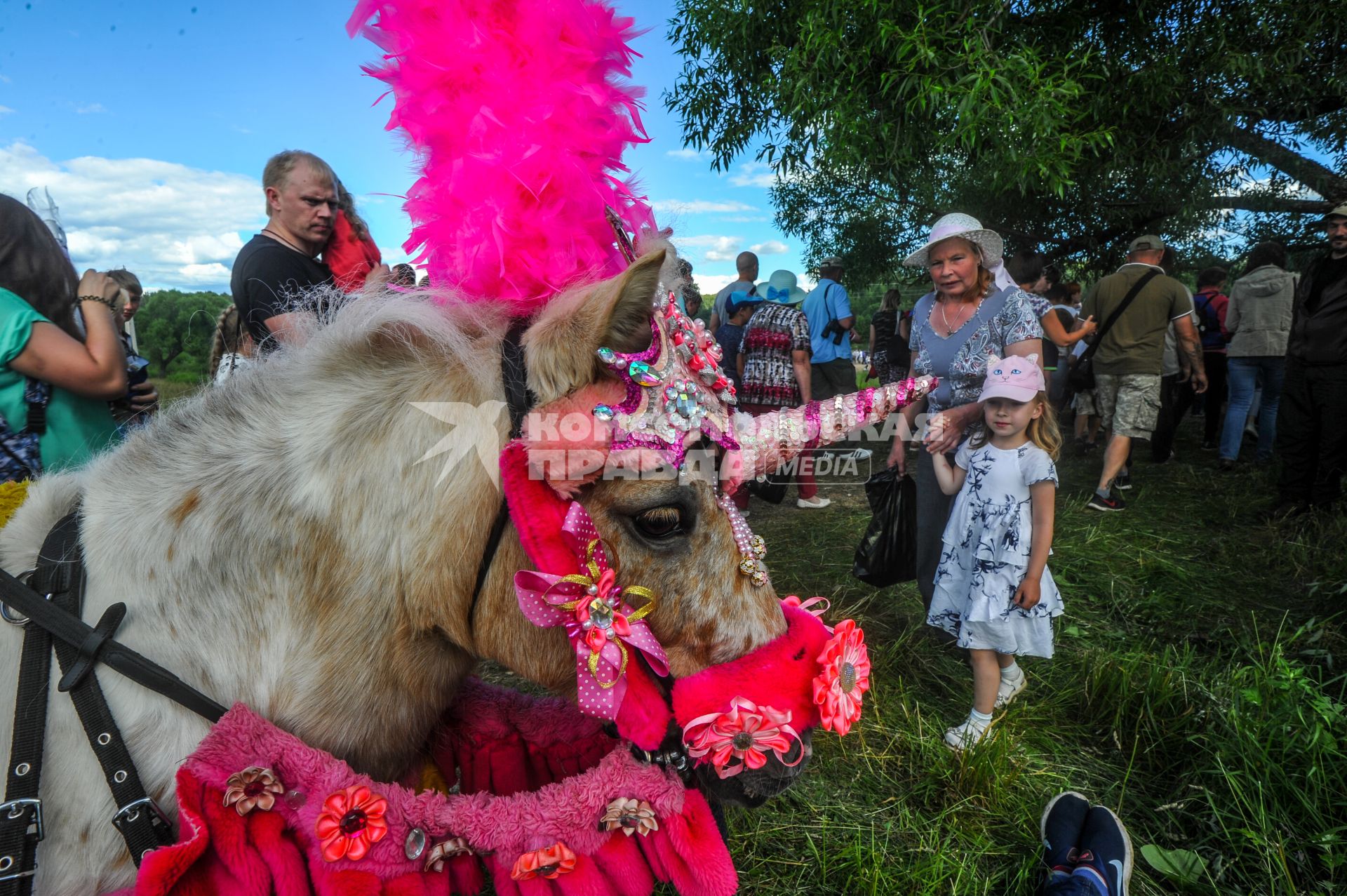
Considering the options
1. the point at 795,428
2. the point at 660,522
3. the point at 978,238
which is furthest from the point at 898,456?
the point at 660,522

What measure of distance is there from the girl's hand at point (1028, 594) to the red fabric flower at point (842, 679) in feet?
5.74

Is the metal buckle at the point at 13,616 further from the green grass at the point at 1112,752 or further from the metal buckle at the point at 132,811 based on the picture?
the green grass at the point at 1112,752

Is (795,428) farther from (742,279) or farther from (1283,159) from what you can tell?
(1283,159)

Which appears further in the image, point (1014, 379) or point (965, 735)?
point (965, 735)

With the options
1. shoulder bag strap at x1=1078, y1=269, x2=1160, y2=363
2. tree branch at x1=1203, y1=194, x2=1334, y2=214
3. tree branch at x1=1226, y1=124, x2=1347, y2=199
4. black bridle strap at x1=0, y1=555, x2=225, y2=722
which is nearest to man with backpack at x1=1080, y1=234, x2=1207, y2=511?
shoulder bag strap at x1=1078, y1=269, x2=1160, y2=363

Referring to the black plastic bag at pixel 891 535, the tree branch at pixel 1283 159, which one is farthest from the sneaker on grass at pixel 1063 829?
the tree branch at pixel 1283 159

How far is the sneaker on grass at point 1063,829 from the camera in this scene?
2.23 metres

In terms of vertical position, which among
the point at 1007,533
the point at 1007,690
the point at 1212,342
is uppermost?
the point at 1212,342

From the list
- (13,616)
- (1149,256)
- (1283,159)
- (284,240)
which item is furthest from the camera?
(1283,159)

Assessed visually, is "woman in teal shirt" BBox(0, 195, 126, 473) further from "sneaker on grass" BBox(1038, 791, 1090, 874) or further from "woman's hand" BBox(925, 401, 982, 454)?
"sneaker on grass" BBox(1038, 791, 1090, 874)

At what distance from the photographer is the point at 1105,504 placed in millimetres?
6445

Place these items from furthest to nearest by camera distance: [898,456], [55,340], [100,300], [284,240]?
1. [898,456]
2. [284,240]
3. [100,300]
4. [55,340]

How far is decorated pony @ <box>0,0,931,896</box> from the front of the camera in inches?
46.0

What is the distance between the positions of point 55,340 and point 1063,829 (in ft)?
12.1
